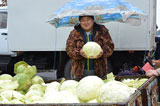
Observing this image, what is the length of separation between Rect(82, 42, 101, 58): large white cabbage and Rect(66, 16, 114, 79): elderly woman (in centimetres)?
20

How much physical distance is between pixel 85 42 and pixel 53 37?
3722mm

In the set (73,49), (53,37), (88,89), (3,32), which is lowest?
(88,89)

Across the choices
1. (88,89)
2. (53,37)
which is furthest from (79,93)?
(53,37)

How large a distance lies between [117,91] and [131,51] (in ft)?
18.6

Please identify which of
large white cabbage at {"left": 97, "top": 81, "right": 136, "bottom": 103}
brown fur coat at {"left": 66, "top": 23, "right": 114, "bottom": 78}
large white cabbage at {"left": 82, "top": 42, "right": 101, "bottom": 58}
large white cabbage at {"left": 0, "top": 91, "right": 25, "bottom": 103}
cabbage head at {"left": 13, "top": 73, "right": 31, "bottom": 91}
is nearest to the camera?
large white cabbage at {"left": 97, "top": 81, "right": 136, "bottom": 103}

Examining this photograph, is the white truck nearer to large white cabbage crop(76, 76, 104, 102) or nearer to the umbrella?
the umbrella

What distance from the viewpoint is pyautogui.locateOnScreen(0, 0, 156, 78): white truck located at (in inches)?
287

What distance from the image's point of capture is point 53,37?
8.01 meters

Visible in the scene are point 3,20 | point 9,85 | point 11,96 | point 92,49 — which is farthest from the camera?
point 3,20

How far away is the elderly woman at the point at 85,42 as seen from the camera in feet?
14.2

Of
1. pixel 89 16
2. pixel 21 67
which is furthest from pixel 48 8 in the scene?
pixel 21 67

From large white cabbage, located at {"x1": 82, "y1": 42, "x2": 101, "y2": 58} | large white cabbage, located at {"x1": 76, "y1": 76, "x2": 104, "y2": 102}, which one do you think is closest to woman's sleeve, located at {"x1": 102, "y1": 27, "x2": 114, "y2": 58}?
large white cabbage, located at {"x1": 82, "y1": 42, "x2": 101, "y2": 58}

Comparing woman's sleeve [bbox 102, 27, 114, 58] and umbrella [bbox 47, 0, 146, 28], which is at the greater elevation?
umbrella [bbox 47, 0, 146, 28]

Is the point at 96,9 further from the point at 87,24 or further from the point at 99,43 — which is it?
the point at 99,43
